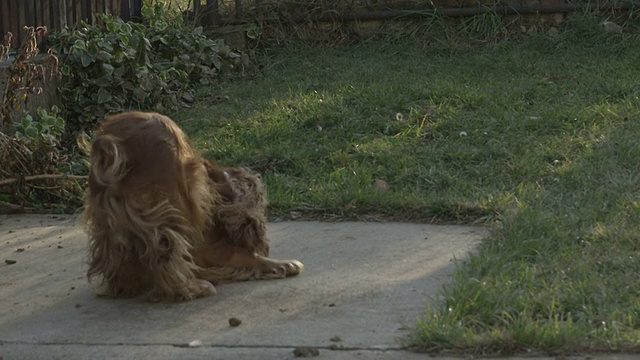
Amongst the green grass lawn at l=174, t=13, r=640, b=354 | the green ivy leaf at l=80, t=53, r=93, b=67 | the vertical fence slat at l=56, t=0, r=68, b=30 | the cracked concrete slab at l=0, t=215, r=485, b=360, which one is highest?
the vertical fence slat at l=56, t=0, r=68, b=30

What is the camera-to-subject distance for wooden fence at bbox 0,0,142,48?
782cm

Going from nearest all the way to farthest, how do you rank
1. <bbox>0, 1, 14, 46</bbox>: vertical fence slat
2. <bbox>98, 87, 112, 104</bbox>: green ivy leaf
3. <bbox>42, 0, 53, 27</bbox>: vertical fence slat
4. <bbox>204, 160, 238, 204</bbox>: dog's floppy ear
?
<bbox>204, 160, 238, 204</bbox>: dog's floppy ear
<bbox>98, 87, 112, 104</bbox>: green ivy leaf
<bbox>0, 1, 14, 46</bbox>: vertical fence slat
<bbox>42, 0, 53, 27</bbox>: vertical fence slat

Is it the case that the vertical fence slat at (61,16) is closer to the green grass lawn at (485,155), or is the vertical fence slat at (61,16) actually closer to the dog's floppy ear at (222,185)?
the green grass lawn at (485,155)

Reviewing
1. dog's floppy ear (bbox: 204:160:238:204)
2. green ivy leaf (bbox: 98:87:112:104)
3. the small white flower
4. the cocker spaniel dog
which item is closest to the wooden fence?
green ivy leaf (bbox: 98:87:112:104)

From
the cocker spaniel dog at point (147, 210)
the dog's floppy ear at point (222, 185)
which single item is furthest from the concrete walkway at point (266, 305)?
the dog's floppy ear at point (222, 185)

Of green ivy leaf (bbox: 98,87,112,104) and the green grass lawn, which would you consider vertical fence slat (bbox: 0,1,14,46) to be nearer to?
green ivy leaf (bbox: 98,87,112,104)

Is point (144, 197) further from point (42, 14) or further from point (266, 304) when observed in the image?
point (42, 14)

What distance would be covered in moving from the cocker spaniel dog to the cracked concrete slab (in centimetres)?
11

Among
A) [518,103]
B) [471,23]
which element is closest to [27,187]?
[518,103]

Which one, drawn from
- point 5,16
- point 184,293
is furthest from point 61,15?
point 184,293

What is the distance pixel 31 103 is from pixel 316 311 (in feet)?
11.7

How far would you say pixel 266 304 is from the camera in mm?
4289

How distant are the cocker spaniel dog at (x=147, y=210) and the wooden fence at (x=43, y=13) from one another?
382cm

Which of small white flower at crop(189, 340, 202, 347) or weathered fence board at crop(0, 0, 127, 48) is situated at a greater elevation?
weathered fence board at crop(0, 0, 127, 48)
